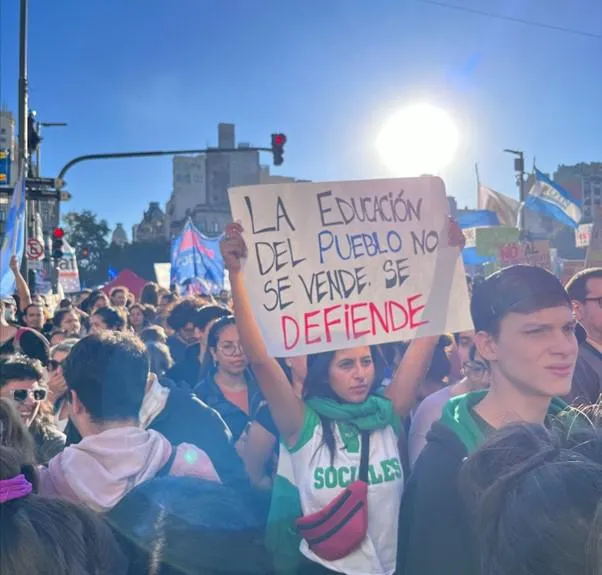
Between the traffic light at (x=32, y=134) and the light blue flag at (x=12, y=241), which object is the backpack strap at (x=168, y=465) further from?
the traffic light at (x=32, y=134)

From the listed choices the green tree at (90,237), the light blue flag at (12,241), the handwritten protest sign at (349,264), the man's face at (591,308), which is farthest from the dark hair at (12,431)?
the green tree at (90,237)

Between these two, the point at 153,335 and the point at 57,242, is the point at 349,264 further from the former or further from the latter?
the point at 57,242

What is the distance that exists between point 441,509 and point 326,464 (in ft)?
1.97

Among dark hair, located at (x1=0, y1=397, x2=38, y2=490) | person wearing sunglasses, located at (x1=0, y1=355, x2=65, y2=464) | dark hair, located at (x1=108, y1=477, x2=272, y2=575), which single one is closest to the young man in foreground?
dark hair, located at (x1=108, y1=477, x2=272, y2=575)

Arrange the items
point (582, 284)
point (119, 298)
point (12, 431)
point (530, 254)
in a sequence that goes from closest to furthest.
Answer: point (12, 431), point (582, 284), point (530, 254), point (119, 298)

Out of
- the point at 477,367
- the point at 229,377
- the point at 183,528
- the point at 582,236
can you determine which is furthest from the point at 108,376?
the point at 582,236

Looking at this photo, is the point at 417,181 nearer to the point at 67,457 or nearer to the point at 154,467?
the point at 154,467

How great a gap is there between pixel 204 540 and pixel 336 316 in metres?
0.98

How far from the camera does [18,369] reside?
9.32 ft

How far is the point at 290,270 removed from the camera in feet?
8.02

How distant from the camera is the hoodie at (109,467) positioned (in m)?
1.96

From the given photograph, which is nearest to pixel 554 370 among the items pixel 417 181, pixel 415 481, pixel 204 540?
pixel 415 481

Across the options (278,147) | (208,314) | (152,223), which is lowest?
(208,314)

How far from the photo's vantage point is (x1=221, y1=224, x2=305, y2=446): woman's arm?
90.6 inches
